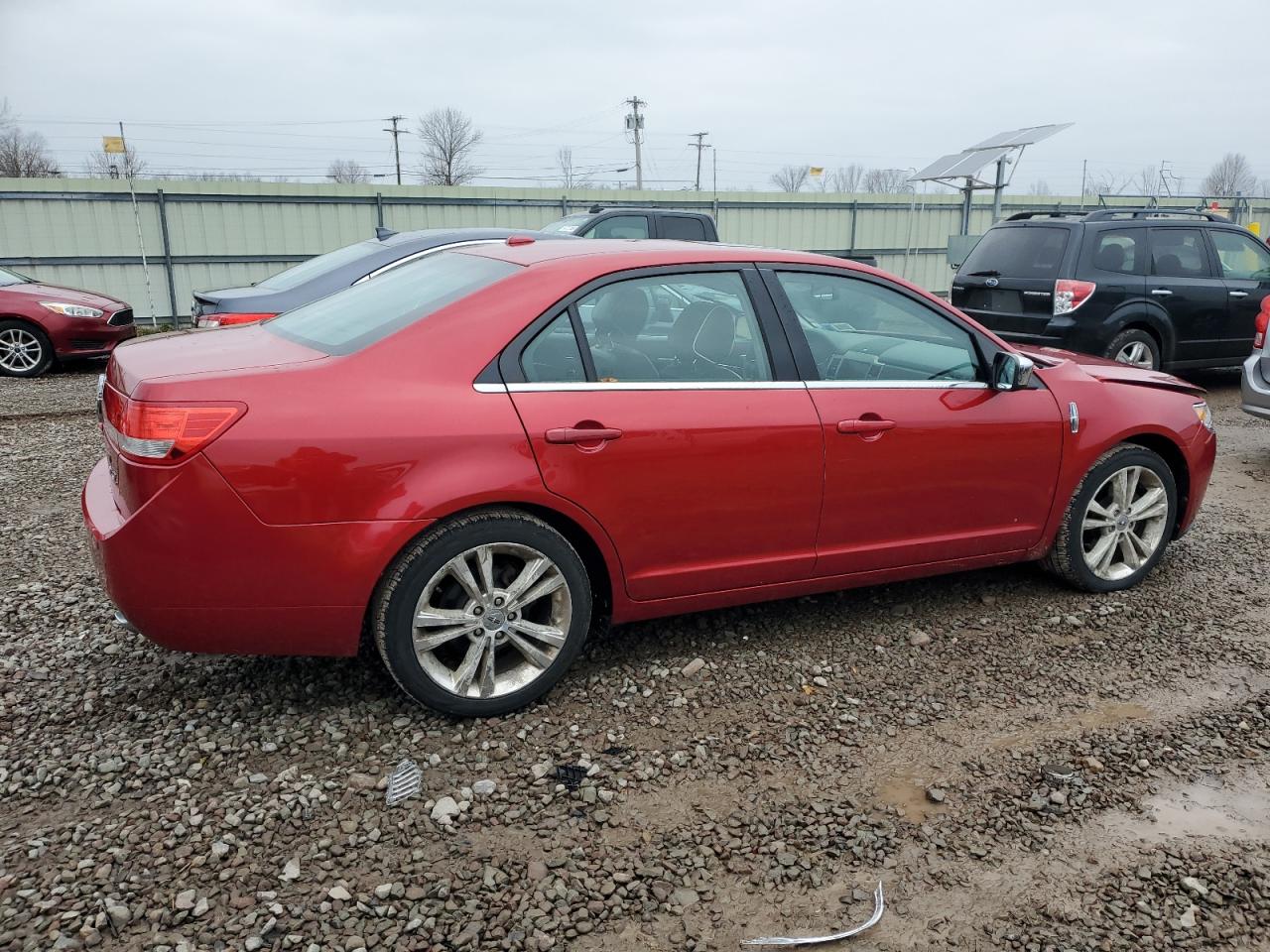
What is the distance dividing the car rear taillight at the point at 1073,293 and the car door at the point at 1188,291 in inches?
28.3

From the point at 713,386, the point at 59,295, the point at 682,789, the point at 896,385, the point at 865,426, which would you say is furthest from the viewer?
the point at 59,295

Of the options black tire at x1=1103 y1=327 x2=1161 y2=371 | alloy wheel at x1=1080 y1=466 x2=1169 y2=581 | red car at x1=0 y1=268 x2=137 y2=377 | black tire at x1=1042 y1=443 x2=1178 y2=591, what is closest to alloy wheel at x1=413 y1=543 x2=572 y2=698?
black tire at x1=1042 y1=443 x2=1178 y2=591

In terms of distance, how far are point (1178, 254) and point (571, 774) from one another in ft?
29.1

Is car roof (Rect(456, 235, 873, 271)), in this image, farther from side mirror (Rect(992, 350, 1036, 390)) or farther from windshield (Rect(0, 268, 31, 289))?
windshield (Rect(0, 268, 31, 289))

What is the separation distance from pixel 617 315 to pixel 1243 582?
341 centimetres

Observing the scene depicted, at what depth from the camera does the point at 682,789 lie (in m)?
3.06

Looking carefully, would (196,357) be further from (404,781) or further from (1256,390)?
(1256,390)

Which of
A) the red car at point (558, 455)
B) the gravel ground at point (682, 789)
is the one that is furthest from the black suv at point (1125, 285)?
the gravel ground at point (682, 789)

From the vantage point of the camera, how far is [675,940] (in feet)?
8.03

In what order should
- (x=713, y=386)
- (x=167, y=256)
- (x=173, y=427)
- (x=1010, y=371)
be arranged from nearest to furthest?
(x=173, y=427) → (x=713, y=386) → (x=1010, y=371) → (x=167, y=256)

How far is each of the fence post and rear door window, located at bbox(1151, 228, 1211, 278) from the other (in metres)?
14.1

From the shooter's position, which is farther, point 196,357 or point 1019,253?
point 1019,253

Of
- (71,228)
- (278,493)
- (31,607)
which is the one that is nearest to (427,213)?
(71,228)

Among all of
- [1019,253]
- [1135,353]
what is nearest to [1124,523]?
[1135,353]
